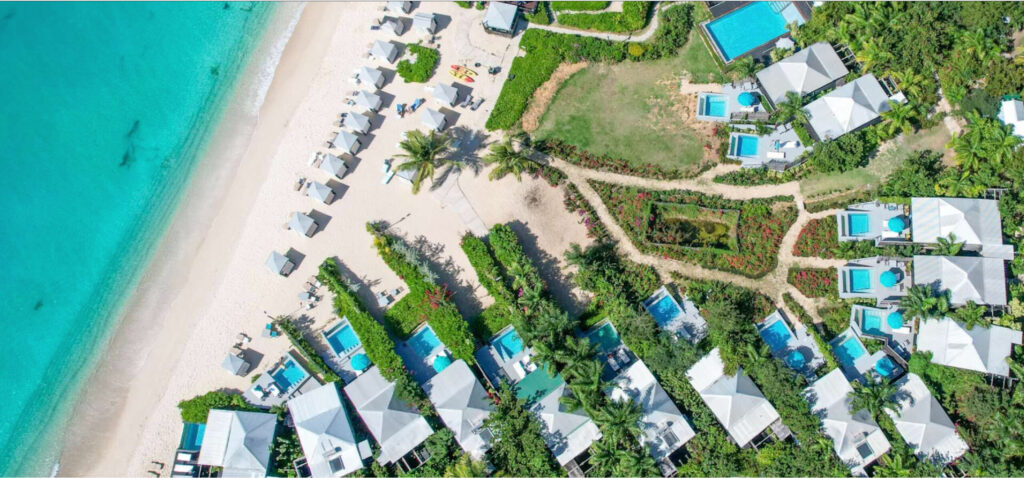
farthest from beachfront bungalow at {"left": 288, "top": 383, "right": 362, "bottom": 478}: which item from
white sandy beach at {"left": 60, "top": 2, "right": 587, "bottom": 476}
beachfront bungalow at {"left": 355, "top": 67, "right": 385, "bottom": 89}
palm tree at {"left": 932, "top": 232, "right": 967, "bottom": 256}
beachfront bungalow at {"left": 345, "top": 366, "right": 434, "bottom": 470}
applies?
palm tree at {"left": 932, "top": 232, "right": 967, "bottom": 256}

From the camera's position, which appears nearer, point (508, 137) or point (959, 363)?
point (959, 363)

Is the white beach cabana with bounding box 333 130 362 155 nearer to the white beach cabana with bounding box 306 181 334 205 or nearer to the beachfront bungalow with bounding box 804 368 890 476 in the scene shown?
the white beach cabana with bounding box 306 181 334 205

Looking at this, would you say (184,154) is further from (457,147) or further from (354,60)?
Answer: (457,147)

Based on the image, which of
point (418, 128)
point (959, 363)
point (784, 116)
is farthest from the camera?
point (418, 128)

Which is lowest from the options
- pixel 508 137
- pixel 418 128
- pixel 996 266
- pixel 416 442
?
pixel 996 266

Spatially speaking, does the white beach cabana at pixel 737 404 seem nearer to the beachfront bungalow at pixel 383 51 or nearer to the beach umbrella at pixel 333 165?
the beach umbrella at pixel 333 165

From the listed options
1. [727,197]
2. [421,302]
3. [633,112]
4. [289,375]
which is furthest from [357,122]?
[727,197]

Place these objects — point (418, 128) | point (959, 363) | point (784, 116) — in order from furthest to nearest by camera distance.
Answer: point (418, 128) → point (784, 116) → point (959, 363)

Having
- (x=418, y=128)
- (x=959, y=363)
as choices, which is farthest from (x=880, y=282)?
(x=418, y=128)
